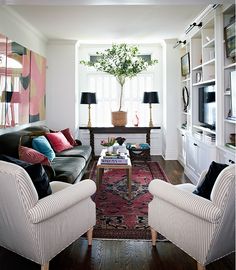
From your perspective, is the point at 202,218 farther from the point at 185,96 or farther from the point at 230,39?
the point at 185,96

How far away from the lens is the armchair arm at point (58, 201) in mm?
1852

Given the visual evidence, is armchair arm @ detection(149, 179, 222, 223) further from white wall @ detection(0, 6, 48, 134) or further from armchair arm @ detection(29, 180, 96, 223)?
white wall @ detection(0, 6, 48, 134)

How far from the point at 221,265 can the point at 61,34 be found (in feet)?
16.5

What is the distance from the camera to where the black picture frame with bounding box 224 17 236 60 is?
3230 mm

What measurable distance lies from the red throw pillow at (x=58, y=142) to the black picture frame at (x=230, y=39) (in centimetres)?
298

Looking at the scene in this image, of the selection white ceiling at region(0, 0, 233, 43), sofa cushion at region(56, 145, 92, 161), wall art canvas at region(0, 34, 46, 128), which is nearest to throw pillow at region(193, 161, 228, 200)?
white ceiling at region(0, 0, 233, 43)

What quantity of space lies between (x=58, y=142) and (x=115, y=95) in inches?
102

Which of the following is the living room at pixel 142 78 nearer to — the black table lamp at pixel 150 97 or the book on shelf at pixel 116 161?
the black table lamp at pixel 150 97

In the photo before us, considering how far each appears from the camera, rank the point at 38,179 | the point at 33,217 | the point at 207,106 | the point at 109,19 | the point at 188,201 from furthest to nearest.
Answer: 1. the point at 109,19
2. the point at 207,106
3. the point at 38,179
4. the point at 188,201
5. the point at 33,217

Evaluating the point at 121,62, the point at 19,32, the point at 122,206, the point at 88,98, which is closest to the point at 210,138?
the point at 122,206

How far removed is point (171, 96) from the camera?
6.25m

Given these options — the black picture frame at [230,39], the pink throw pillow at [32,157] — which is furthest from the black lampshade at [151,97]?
the pink throw pillow at [32,157]

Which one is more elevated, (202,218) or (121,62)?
(121,62)

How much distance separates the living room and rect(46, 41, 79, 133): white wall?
0.9 inches
